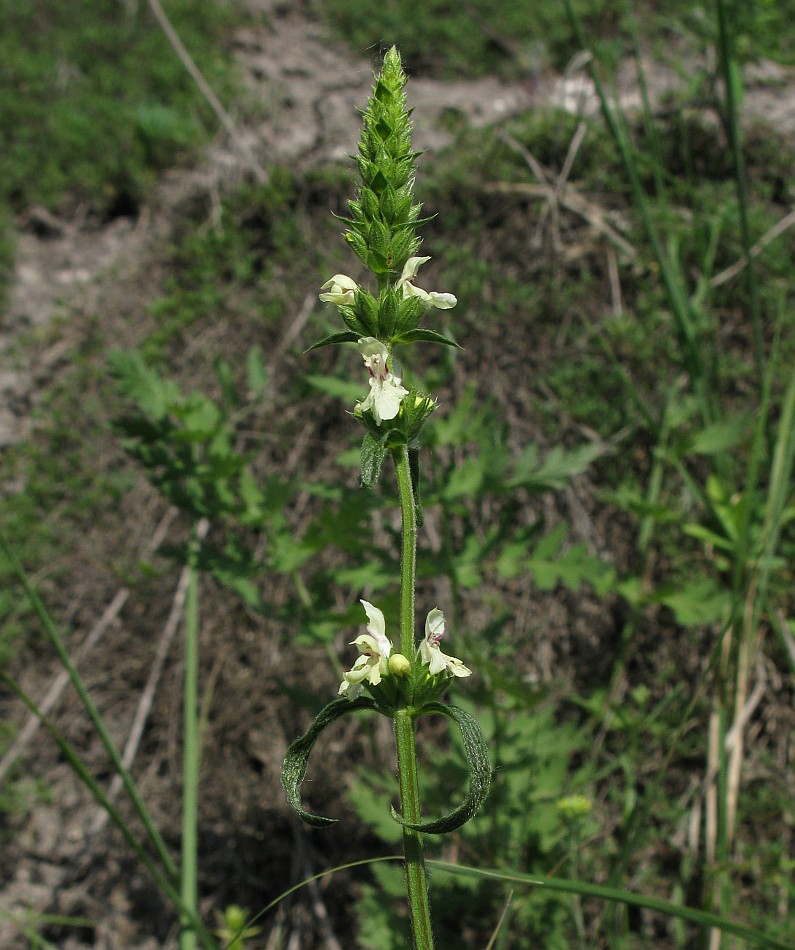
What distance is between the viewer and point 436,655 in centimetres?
132

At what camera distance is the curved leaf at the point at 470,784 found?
1150 millimetres

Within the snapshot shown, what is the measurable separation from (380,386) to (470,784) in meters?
0.64

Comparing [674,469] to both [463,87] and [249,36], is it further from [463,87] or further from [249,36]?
[249,36]

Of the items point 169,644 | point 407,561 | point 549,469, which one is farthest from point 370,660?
point 169,644

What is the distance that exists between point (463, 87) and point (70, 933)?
462cm

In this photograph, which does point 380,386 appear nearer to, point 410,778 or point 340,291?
point 340,291

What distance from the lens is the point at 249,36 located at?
518 centimetres

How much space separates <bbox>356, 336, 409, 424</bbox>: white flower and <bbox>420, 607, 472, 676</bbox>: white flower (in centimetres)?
33

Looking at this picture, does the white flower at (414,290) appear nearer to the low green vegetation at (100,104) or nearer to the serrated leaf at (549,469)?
the serrated leaf at (549,469)

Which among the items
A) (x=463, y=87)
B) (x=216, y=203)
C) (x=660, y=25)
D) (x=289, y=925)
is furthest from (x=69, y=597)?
(x=660, y=25)

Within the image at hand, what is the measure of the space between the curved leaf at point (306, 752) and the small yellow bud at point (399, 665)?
0.06 m

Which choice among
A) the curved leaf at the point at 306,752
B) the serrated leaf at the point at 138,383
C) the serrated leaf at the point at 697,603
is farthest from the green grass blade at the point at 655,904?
the serrated leaf at the point at 138,383

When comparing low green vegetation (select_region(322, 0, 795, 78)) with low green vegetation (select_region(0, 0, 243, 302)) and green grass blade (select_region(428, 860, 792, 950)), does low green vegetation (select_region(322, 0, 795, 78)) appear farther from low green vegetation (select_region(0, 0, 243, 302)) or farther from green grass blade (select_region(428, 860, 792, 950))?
green grass blade (select_region(428, 860, 792, 950))

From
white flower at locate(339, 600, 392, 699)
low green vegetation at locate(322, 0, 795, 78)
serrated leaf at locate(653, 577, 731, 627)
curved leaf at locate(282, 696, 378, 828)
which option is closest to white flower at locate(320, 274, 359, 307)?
white flower at locate(339, 600, 392, 699)
